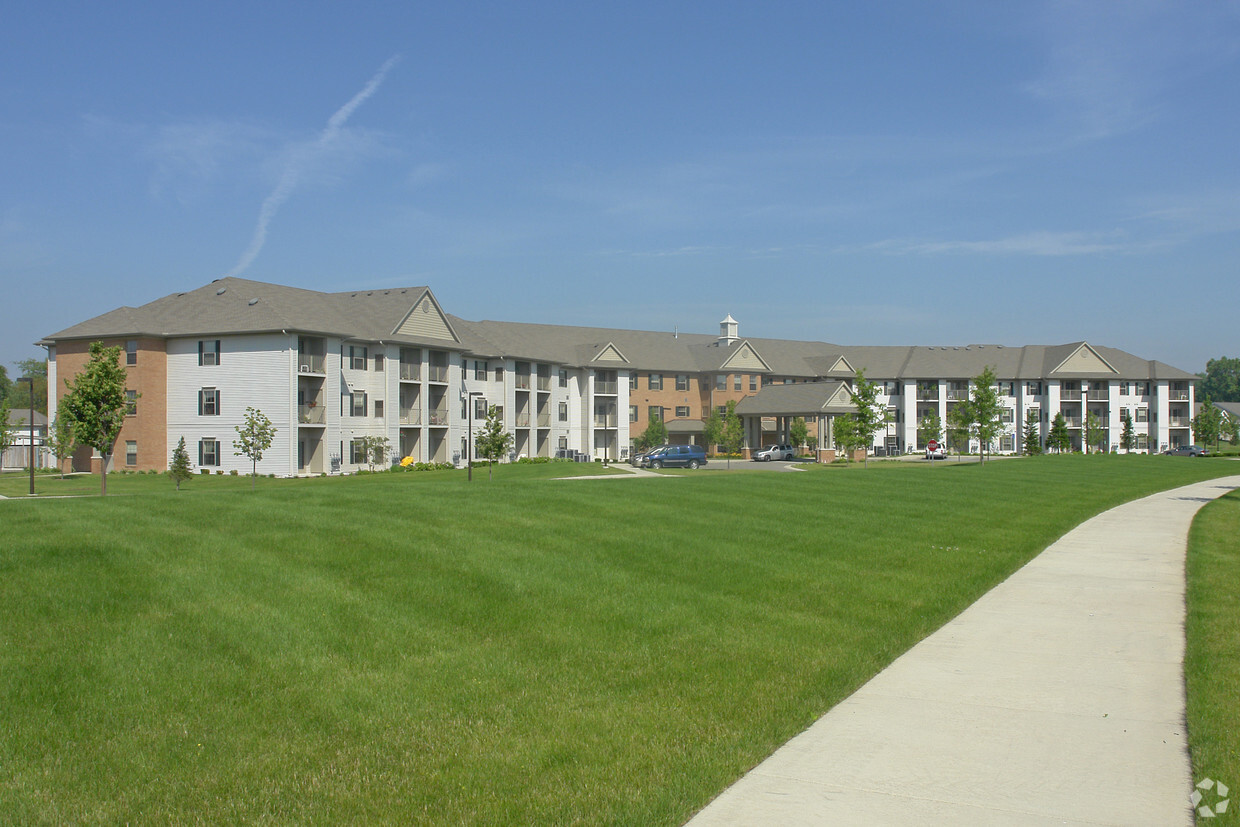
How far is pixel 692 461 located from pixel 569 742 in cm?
5584

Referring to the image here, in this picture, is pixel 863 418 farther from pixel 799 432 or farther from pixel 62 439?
pixel 62 439

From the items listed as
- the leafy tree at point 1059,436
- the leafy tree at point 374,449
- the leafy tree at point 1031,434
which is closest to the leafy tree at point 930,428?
the leafy tree at point 1031,434

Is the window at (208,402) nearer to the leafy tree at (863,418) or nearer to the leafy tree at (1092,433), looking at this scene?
the leafy tree at (863,418)

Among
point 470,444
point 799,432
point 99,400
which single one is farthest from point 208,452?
point 799,432

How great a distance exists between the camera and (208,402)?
2073 inches

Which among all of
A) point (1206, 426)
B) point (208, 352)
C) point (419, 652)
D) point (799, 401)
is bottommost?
point (419, 652)

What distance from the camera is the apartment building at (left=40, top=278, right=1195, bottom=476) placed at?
52312 millimetres

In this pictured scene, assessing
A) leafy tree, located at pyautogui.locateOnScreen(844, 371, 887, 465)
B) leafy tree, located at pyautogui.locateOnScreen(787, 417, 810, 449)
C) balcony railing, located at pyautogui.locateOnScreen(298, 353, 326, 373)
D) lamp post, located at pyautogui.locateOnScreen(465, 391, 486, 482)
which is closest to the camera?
lamp post, located at pyautogui.locateOnScreen(465, 391, 486, 482)

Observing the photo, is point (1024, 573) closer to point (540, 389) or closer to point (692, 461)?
point (692, 461)

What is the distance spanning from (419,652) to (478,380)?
58.8 m

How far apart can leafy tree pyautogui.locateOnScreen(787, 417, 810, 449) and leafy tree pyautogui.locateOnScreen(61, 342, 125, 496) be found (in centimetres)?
5403

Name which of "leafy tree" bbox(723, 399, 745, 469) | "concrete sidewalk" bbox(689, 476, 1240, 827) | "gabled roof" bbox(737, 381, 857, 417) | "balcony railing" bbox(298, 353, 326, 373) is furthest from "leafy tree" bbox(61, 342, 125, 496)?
"gabled roof" bbox(737, 381, 857, 417)

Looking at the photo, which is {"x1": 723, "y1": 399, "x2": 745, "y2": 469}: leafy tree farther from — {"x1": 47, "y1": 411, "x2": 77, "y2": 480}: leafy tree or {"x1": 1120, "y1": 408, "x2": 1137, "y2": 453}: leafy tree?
{"x1": 47, "y1": 411, "x2": 77, "y2": 480}: leafy tree

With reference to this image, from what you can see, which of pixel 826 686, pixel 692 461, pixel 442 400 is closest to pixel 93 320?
pixel 442 400
